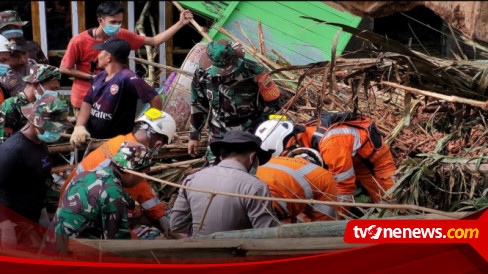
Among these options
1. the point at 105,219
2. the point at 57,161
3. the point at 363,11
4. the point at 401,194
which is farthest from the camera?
the point at 57,161

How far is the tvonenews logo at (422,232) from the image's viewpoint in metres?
3.37

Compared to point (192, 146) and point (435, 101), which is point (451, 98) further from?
point (192, 146)

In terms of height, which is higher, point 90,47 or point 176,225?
point 90,47

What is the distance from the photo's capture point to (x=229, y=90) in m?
5.88

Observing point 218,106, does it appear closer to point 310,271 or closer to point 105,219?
point 105,219

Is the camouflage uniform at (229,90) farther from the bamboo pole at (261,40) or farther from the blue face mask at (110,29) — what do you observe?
the bamboo pole at (261,40)

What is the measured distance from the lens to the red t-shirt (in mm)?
6816

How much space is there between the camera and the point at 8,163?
439 centimetres

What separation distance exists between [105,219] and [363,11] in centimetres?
228

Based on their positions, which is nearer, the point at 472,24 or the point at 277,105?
the point at 472,24

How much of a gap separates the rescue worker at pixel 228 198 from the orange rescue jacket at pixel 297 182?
17 cm

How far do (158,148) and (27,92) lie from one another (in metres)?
1.03

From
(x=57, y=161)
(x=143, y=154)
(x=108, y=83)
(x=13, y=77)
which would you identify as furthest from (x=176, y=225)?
(x=57, y=161)

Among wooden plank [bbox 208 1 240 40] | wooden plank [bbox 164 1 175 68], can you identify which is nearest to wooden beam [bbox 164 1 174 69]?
wooden plank [bbox 164 1 175 68]
